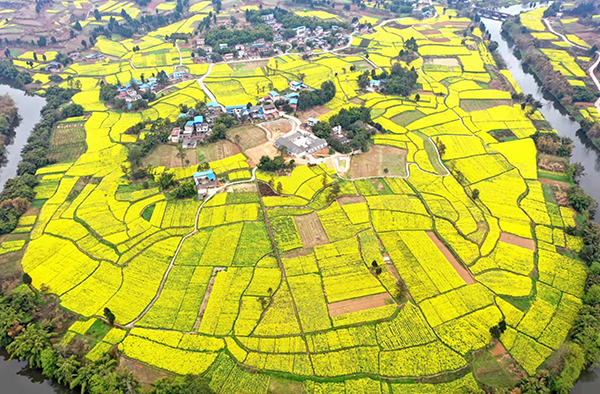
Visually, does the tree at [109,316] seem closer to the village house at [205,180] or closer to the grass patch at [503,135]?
the village house at [205,180]

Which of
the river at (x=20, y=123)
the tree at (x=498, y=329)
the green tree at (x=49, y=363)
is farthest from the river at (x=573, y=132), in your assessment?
the river at (x=20, y=123)

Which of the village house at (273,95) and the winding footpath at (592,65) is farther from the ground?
the winding footpath at (592,65)

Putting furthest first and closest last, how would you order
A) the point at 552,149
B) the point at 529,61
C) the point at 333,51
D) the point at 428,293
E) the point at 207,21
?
the point at 207,21
the point at 333,51
the point at 529,61
the point at 552,149
the point at 428,293

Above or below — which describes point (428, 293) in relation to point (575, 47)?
below

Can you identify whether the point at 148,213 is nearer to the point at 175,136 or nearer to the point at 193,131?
the point at 175,136

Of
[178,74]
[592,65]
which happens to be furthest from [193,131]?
[592,65]

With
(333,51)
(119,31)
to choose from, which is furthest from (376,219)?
(119,31)

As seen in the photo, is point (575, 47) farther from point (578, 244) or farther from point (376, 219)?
point (376, 219)
